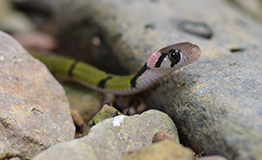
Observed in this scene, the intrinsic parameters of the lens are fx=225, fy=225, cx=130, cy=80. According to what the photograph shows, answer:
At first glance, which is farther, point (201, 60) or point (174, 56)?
point (201, 60)

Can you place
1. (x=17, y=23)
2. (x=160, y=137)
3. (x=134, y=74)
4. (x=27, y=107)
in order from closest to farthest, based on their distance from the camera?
(x=160, y=137) < (x=27, y=107) < (x=134, y=74) < (x=17, y=23)

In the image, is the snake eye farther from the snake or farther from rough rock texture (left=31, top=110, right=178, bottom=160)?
rough rock texture (left=31, top=110, right=178, bottom=160)

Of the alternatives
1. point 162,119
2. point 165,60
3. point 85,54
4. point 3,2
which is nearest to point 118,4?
point 85,54

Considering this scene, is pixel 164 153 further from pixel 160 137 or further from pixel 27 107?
pixel 27 107

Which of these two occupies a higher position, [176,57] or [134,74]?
[176,57]

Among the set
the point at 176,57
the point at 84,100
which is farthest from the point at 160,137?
the point at 84,100

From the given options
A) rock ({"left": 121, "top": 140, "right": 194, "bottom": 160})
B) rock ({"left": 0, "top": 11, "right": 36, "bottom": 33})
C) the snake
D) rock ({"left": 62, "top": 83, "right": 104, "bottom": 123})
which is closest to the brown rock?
rock ({"left": 121, "top": 140, "right": 194, "bottom": 160})

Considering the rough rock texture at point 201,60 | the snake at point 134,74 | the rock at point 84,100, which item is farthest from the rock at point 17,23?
the rock at point 84,100

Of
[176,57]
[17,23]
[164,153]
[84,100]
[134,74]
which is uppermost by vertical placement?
[176,57]
